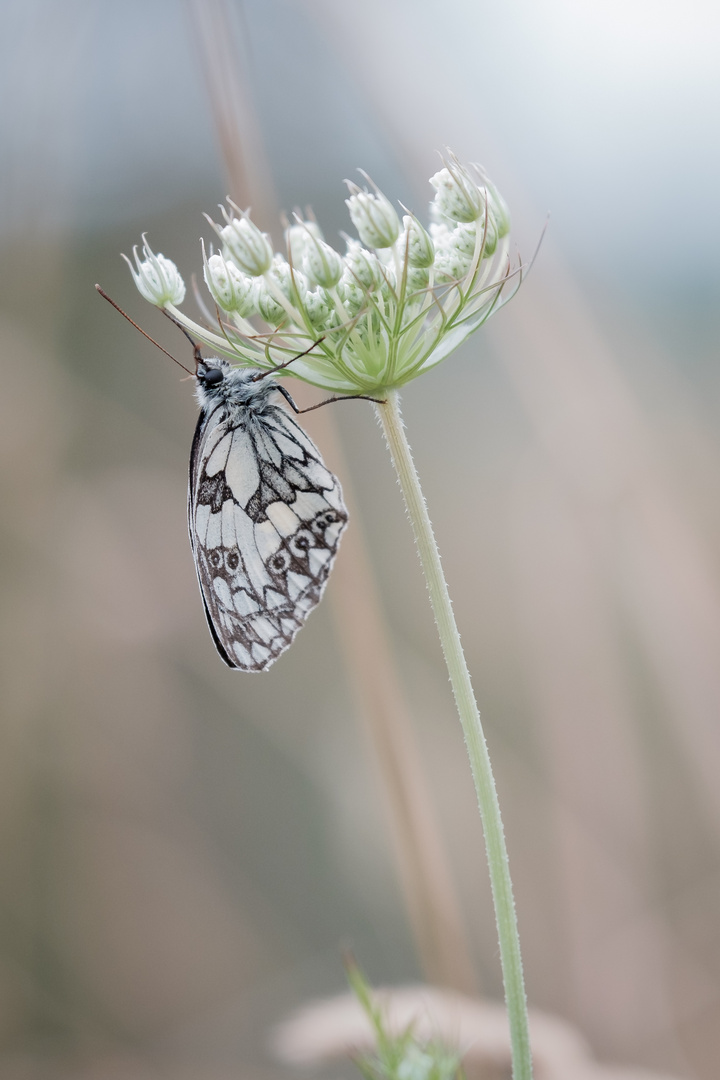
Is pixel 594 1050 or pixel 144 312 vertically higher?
pixel 144 312

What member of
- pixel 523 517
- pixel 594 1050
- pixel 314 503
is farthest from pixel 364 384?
pixel 594 1050

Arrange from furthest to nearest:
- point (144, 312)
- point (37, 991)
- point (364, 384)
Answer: point (144, 312) → point (37, 991) → point (364, 384)

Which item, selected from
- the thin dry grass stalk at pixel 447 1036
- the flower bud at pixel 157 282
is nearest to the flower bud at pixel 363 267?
the flower bud at pixel 157 282

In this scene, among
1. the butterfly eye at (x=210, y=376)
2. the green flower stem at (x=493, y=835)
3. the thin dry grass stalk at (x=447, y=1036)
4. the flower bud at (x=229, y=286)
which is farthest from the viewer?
the butterfly eye at (x=210, y=376)

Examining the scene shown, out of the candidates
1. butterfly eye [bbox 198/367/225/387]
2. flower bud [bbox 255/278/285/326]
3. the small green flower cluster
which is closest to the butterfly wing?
butterfly eye [bbox 198/367/225/387]

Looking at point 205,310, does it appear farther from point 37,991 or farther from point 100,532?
point 37,991

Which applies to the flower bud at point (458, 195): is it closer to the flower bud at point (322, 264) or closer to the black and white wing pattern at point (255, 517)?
the flower bud at point (322, 264)

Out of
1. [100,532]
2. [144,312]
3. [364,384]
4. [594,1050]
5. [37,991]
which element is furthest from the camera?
[144,312]
